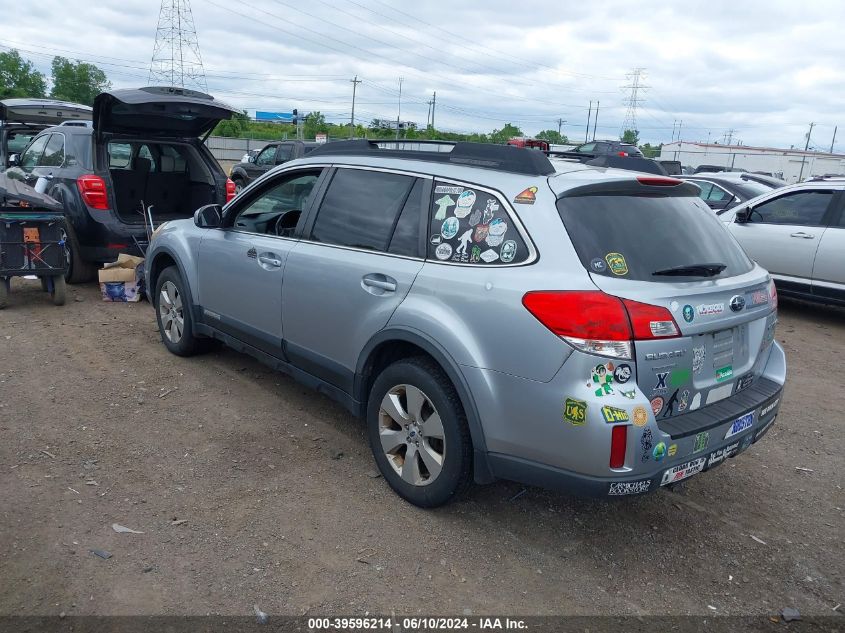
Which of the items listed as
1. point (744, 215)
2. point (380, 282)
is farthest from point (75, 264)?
point (744, 215)

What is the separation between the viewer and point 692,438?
9.69 ft

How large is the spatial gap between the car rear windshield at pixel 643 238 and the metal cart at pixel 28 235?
5876 mm

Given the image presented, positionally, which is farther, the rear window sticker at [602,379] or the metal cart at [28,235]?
the metal cart at [28,235]

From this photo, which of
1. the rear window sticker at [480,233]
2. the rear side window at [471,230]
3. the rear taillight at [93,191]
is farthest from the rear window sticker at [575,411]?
the rear taillight at [93,191]

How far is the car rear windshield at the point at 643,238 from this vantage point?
2.98 m

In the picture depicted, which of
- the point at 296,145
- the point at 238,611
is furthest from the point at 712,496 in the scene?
the point at 296,145

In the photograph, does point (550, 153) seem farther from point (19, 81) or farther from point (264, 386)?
point (19, 81)

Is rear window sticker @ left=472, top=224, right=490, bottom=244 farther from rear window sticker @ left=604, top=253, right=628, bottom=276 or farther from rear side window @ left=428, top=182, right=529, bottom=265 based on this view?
rear window sticker @ left=604, top=253, right=628, bottom=276

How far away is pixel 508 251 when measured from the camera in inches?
123

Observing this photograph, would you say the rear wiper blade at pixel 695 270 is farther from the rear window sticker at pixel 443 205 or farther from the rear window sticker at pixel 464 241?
the rear window sticker at pixel 443 205

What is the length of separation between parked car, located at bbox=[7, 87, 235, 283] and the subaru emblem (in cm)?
579

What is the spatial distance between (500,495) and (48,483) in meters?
2.47

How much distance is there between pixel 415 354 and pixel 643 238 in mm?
1256

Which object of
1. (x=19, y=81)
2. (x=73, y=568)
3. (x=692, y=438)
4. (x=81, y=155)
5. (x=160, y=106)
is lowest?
(x=73, y=568)
